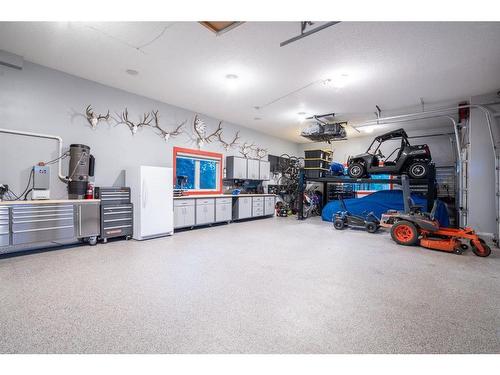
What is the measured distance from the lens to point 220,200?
686cm

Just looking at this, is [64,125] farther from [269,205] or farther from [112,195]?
[269,205]

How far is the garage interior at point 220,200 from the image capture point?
1.89 metres

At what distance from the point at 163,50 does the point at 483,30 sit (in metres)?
4.47

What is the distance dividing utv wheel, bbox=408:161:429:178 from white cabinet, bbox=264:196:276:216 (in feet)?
14.5

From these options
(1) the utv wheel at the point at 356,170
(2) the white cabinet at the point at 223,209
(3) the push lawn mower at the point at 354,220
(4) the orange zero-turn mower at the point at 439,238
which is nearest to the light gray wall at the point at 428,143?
(1) the utv wheel at the point at 356,170

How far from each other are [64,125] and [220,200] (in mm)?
3868

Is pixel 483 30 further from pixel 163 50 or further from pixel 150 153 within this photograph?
pixel 150 153

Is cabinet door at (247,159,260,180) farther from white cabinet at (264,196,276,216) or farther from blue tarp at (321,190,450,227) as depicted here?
blue tarp at (321,190,450,227)

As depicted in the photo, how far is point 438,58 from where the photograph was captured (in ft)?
12.6

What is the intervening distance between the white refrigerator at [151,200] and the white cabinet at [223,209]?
5.26ft

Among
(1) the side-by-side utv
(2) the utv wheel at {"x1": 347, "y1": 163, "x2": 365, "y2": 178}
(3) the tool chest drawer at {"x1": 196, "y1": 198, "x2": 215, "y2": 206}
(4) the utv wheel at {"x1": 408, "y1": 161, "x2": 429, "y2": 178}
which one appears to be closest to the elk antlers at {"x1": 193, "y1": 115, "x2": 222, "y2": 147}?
(3) the tool chest drawer at {"x1": 196, "y1": 198, "x2": 215, "y2": 206}

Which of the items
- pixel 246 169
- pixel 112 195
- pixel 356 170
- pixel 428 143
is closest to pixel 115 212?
pixel 112 195

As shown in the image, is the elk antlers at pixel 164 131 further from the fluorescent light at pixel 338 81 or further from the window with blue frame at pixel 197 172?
the fluorescent light at pixel 338 81

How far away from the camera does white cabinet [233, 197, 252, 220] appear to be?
24.5 feet
